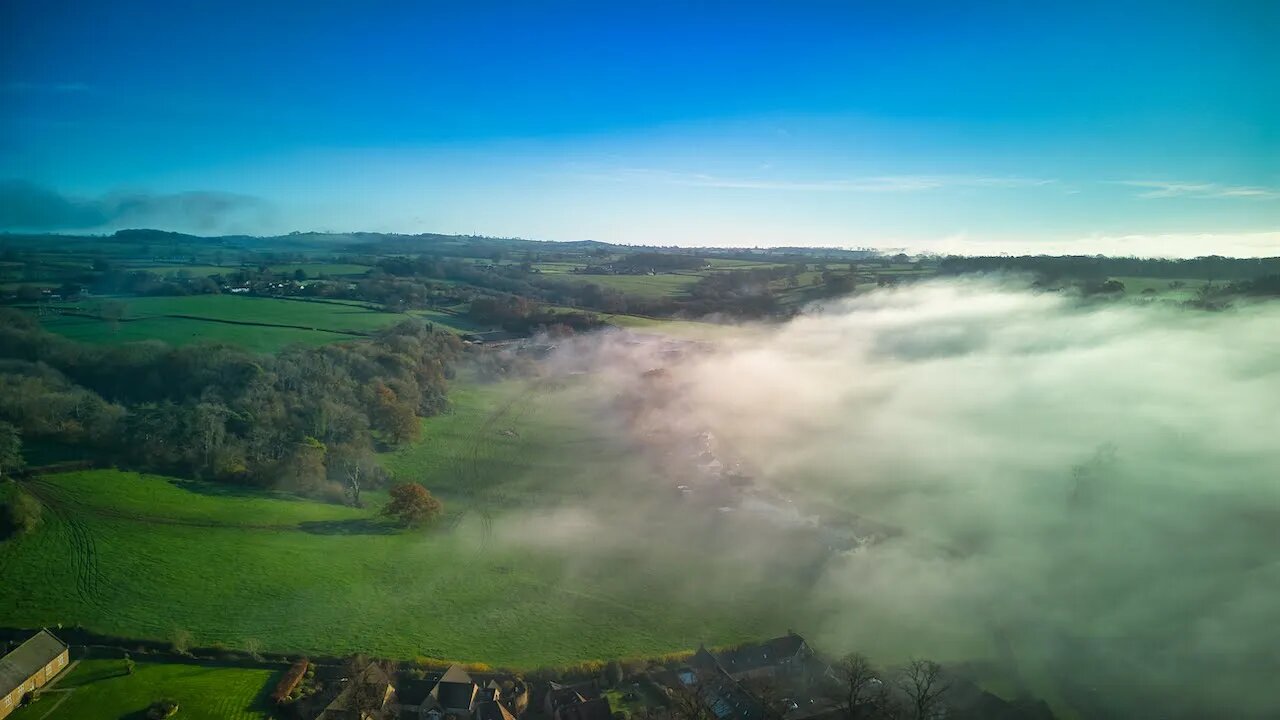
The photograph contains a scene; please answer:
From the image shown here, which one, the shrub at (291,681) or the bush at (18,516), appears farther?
the bush at (18,516)

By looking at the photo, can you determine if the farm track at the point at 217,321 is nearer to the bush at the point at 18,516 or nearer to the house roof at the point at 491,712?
the bush at the point at 18,516

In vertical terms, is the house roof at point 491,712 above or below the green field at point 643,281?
below

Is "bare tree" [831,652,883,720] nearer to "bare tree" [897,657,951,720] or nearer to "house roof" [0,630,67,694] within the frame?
"bare tree" [897,657,951,720]

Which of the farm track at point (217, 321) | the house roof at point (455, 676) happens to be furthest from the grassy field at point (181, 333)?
the house roof at point (455, 676)

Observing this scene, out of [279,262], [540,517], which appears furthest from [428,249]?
[540,517]

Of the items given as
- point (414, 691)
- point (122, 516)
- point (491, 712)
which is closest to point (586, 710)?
point (491, 712)

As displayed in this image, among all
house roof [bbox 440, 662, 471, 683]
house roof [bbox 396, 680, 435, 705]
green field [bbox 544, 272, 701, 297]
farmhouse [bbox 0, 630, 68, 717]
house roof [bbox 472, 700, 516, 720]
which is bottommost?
house roof [bbox 396, 680, 435, 705]

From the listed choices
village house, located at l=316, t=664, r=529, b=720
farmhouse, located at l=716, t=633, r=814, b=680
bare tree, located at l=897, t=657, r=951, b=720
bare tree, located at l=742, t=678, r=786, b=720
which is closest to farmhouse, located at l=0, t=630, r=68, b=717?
village house, located at l=316, t=664, r=529, b=720
